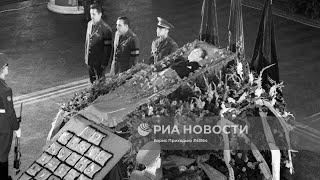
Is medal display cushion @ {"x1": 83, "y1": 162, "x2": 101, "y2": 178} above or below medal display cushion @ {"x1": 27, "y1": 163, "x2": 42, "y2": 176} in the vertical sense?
above

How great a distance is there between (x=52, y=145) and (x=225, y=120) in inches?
74.2

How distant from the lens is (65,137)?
6832 millimetres

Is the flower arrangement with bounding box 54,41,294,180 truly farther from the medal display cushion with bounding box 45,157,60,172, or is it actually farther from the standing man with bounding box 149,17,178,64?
the standing man with bounding box 149,17,178,64

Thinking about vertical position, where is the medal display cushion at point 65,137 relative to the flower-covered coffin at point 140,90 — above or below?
below

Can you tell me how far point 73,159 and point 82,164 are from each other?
0.15m

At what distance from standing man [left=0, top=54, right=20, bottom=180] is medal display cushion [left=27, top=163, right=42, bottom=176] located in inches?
28.3

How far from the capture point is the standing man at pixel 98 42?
9156 millimetres

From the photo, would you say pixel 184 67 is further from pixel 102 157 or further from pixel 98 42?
pixel 98 42

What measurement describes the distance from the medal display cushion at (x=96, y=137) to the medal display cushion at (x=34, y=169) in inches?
24.2

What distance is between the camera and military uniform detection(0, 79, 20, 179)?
282 inches

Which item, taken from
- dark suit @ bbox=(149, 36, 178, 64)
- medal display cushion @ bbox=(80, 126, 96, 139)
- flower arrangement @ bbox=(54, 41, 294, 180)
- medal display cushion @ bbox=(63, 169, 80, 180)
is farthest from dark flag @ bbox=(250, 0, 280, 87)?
medal display cushion @ bbox=(63, 169, 80, 180)

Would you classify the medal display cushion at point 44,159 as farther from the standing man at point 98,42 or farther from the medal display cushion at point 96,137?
the standing man at point 98,42

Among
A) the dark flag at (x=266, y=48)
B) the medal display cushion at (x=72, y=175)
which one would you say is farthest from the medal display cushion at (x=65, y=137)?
the dark flag at (x=266, y=48)

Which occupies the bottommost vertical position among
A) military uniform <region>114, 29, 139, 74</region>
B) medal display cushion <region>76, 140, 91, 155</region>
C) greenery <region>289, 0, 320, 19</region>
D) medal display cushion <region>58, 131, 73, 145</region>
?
medal display cushion <region>76, 140, 91, 155</region>
